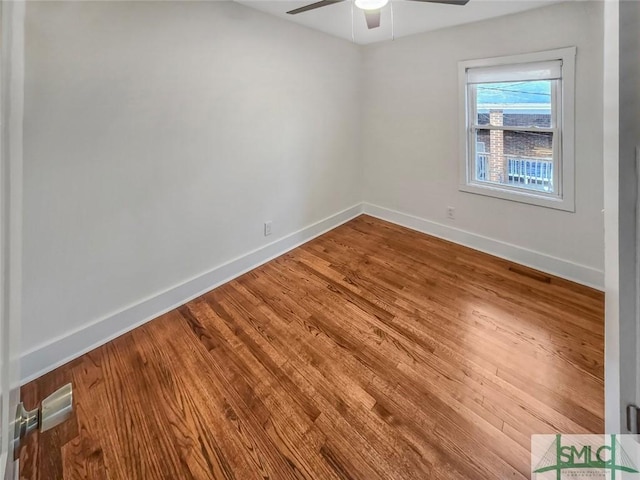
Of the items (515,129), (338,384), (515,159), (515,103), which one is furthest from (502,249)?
(338,384)

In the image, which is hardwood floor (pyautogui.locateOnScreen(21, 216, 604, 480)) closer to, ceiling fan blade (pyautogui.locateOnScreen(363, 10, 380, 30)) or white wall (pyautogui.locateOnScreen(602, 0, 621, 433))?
white wall (pyautogui.locateOnScreen(602, 0, 621, 433))

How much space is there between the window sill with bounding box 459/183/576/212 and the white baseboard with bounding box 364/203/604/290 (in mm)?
451

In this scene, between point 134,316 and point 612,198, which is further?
point 134,316

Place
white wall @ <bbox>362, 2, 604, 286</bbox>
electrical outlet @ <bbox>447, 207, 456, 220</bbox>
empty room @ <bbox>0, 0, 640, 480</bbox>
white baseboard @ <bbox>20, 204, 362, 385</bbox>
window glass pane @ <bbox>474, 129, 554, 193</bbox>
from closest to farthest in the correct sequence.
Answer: empty room @ <bbox>0, 0, 640, 480</bbox> < white baseboard @ <bbox>20, 204, 362, 385</bbox> < white wall @ <bbox>362, 2, 604, 286</bbox> < window glass pane @ <bbox>474, 129, 554, 193</bbox> < electrical outlet @ <bbox>447, 207, 456, 220</bbox>

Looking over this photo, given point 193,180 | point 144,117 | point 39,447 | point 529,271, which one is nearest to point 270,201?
point 193,180

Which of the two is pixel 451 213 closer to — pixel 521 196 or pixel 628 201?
pixel 521 196

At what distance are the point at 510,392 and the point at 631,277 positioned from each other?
1532 mm

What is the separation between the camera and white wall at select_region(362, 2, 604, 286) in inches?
96.0

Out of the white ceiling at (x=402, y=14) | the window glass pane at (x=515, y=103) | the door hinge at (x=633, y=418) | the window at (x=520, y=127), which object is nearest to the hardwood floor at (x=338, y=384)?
the window at (x=520, y=127)

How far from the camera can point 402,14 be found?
2.70 m

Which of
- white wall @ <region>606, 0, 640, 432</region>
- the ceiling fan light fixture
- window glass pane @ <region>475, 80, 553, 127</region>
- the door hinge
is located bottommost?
the door hinge

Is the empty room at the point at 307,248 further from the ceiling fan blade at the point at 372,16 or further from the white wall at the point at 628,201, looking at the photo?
the ceiling fan blade at the point at 372,16

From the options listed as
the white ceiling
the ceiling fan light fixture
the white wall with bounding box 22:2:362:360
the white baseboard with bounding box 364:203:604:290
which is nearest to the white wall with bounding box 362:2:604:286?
the white baseboard with bounding box 364:203:604:290

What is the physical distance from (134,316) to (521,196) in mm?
3491
